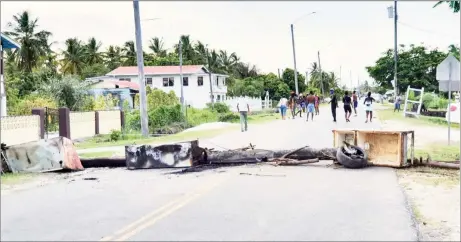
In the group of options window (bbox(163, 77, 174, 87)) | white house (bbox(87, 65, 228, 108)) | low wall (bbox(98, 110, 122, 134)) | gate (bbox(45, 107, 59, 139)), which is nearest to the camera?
gate (bbox(45, 107, 59, 139))

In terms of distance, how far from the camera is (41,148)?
43.3ft

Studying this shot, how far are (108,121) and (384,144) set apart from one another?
67.7ft

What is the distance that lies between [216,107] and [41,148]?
3766 centimetres

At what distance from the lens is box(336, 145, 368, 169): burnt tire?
12.6m

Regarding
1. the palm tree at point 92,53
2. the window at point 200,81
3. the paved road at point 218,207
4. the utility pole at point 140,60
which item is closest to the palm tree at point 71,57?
the palm tree at point 92,53

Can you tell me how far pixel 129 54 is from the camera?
295ft

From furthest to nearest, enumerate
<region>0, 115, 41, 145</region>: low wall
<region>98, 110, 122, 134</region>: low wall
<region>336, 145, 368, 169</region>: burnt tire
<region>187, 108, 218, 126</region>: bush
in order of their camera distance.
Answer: <region>187, 108, 218, 126</region>: bush < <region>98, 110, 122, 134</region>: low wall < <region>0, 115, 41, 145</region>: low wall < <region>336, 145, 368, 169</region>: burnt tire

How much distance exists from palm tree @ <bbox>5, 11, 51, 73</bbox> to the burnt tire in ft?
178

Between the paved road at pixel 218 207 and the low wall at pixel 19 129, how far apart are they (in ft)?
24.8

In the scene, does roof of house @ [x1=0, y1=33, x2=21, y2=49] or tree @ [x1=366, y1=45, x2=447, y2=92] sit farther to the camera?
tree @ [x1=366, y1=45, x2=447, y2=92]

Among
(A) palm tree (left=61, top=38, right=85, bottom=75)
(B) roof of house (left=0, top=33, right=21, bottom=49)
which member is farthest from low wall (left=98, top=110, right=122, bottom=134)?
(A) palm tree (left=61, top=38, right=85, bottom=75)

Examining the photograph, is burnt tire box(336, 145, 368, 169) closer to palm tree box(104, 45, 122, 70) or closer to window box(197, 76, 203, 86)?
window box(197, 76, 203, 86)

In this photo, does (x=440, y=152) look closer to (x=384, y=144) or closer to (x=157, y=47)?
(x=384, y=144)

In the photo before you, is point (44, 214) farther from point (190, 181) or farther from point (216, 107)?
point (216, 107)
